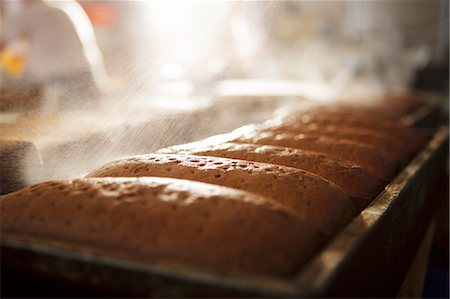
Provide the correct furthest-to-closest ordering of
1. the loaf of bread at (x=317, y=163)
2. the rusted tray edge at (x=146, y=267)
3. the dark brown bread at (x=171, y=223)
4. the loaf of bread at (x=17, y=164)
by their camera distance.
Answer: the loaf of bread at (x=17, y=164), the loaf of bread at (x=317, y=163), the dark brown bread at (x=171, y=223), the rusted tray edge at (x=146, y=267)

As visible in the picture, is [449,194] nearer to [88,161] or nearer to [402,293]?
[402,293]

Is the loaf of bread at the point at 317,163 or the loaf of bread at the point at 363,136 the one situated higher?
the loaf of bread at the point at 317,163

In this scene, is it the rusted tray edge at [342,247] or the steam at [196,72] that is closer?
the rusted tray edge at [342,247]

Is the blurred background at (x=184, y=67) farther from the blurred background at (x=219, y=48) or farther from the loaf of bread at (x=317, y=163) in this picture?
the loaf of bread at (x=317, y=163)

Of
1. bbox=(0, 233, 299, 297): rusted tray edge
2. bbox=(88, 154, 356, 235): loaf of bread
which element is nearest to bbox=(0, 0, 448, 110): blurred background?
bbox=(88, 154, 356, 235): loaf of bread

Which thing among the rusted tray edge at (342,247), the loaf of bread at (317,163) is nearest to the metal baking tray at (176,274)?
the rusted tray edge at (342,247)

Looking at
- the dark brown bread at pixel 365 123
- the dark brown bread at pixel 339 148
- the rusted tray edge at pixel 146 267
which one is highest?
the rusted tray edge at pixel 146 267

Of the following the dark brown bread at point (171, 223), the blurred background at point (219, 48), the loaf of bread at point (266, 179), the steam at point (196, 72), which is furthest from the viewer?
the blurred background at point (219, 48)

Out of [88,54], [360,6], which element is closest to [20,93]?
[88,54]
